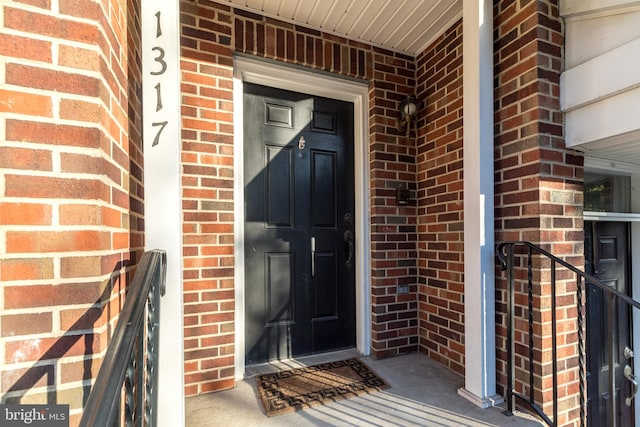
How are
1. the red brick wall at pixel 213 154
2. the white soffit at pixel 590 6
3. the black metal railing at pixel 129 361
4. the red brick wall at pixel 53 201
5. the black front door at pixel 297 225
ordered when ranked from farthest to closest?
the black front door at pixel 297 225 < the red brick wall at pixel 213 154 < the white soffit at pixel 590 6 < the red brick wall at pixel 53 201 < the black metal railing at pixel 129 361

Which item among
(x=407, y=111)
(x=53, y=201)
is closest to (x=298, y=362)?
(x=53, y=201)

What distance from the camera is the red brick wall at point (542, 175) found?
1.51m

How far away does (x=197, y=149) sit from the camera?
5.93 ft

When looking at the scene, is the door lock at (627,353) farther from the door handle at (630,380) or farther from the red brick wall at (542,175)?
the red brick wall at (542,175)

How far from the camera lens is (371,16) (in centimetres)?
199

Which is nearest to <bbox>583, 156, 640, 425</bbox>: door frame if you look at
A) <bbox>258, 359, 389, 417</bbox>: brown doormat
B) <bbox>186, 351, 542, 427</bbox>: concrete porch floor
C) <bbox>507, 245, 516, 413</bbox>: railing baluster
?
<bbox>507, 245, 516, 413</bbox>: railing baluster

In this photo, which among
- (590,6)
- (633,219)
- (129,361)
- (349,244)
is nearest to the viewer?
(129,361)

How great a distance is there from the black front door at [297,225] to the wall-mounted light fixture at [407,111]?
0.40 meters

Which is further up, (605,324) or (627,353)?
(605,324)

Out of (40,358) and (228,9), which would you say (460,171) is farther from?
(40,358)

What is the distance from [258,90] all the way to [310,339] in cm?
188

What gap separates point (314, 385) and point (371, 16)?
2.45 metres

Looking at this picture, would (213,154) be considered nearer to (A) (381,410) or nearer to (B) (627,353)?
(A) (381,410)

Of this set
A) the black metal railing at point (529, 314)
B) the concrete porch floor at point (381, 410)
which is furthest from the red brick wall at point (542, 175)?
the concrete porch floor at point (381, 410)
